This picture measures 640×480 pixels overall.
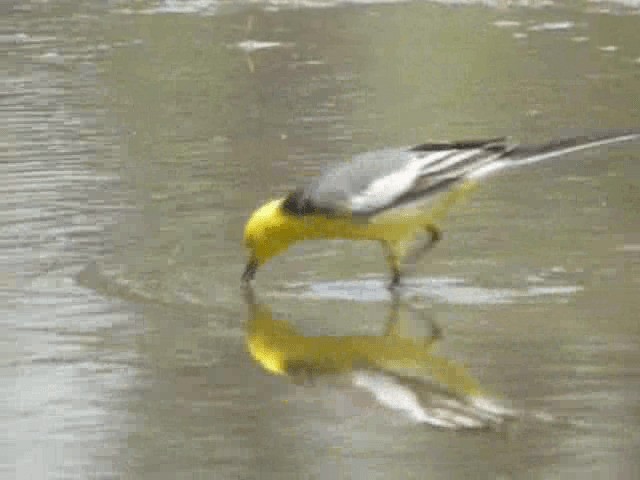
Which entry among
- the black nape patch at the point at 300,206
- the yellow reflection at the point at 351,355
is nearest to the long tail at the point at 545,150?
the black nape patch at the point at 300,206

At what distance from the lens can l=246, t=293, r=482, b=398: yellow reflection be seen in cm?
695

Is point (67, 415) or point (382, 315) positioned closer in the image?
point (67, 415)

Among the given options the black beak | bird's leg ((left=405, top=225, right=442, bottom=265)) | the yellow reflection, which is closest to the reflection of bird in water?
the yellow reflection

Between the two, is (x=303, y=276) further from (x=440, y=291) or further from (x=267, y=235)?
(x=440, y=291)

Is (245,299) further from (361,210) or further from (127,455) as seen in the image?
(127,455)

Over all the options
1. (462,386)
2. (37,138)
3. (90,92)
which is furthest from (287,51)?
(462,386)

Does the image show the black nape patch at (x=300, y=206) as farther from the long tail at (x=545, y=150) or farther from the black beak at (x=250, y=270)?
the long tail at (x=545, y=150)

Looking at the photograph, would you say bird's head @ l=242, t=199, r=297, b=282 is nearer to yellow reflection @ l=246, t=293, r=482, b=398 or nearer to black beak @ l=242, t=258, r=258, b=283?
black beak @ l=242, t=258, r=258, b=283

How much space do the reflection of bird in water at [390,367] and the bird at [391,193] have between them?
1.29 ft

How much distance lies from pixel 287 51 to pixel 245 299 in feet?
24.1

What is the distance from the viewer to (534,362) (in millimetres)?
7039

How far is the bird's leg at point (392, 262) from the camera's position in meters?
8.29

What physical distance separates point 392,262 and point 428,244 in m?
0.33

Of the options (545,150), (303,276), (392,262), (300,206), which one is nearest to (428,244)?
(392,262)
